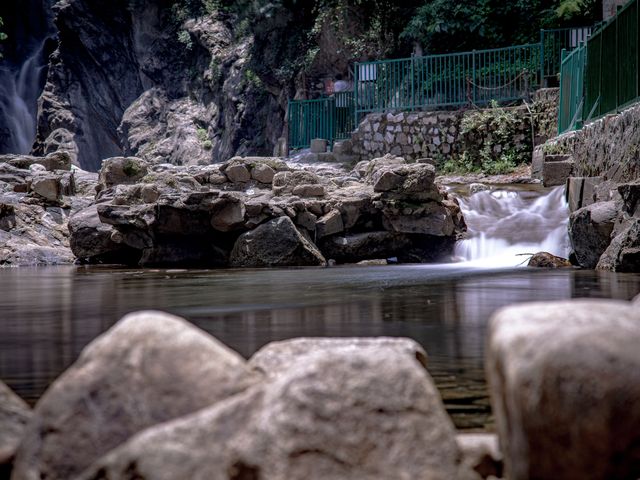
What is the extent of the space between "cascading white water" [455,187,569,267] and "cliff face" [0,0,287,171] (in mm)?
13910

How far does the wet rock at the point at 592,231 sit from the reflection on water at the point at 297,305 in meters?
0.68

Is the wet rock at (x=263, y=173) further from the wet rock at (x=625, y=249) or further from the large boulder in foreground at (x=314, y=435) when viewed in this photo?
the large boulder in foreground at (x=314, y=435)

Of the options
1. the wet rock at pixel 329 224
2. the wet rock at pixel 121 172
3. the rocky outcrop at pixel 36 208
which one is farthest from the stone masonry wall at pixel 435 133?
the wet rock at pixel 329 224

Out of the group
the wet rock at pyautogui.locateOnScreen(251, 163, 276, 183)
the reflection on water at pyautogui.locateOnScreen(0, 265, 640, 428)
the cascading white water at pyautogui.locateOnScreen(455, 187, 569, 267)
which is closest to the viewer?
the reflection on water at pyautogui.locateOnScreen(0, 265, 640, 428)

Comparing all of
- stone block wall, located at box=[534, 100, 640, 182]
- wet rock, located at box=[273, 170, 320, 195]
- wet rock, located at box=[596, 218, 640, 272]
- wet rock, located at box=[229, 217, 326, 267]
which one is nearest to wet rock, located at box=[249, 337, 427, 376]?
wet rock, located at box=[596, 218, 640, 272]

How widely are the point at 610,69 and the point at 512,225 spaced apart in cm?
290

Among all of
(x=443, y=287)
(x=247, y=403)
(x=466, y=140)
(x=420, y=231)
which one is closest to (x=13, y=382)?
(x=247, y=403)

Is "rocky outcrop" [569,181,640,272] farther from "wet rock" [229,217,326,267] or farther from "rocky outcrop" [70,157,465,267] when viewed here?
"wet rock" [229,217,326,267]

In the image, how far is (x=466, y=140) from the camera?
20125 millimetres

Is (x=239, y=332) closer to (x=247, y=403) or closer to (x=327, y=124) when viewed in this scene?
(x=247, y=403)

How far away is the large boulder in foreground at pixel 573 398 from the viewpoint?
6.28 ft

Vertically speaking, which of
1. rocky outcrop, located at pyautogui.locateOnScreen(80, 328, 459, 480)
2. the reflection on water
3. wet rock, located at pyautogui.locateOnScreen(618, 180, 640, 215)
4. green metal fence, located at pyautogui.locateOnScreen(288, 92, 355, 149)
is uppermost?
green metal fence, located at pyautogui.locateOnScreen(288, 92, 355, 149)

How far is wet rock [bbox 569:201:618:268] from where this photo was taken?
10086 mm

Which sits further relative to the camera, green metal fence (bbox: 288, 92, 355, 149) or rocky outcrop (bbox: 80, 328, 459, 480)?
green metal fence (bbox: 288, 92, 355, 149)
